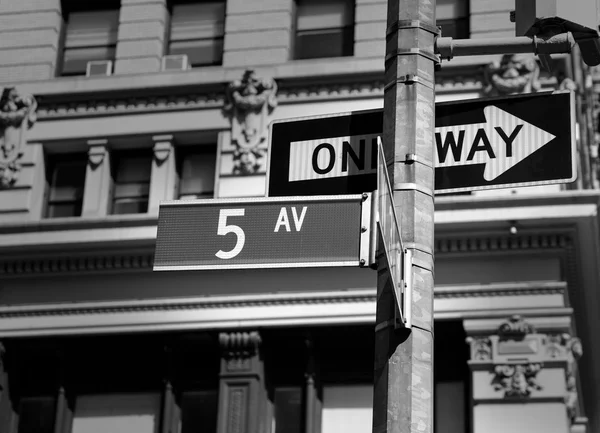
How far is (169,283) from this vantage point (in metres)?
21.5

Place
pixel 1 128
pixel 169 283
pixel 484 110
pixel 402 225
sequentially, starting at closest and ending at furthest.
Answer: pixel 402 225
pixel 484 110
pixel 169 283
pixel 1 128

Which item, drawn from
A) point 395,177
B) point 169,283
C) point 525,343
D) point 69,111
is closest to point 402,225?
point 395,177

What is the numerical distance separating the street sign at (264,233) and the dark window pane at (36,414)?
15.4 metres

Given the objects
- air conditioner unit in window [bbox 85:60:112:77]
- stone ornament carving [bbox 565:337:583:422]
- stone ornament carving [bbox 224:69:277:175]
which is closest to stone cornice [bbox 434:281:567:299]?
stone ornament carving [bbox 565:337:583:422]

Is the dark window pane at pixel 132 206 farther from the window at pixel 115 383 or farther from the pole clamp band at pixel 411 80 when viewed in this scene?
the pole clamp band at pixel 411 80

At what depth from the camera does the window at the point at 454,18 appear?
2225 cm

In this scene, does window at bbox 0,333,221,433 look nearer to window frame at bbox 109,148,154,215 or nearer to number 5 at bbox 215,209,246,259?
window frame at bbox 109,148,154,215

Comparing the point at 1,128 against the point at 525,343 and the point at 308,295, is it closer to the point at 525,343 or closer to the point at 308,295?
the point at 308,295

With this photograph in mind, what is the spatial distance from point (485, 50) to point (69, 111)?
16394 millimetres

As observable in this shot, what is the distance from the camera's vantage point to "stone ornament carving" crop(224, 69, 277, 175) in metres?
21.9

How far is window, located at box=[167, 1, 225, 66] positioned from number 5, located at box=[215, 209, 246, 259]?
52.3ft

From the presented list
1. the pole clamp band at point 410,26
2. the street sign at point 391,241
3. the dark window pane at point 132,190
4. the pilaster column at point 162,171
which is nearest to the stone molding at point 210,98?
the pilaster column at point 162,171

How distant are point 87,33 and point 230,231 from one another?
17.3m

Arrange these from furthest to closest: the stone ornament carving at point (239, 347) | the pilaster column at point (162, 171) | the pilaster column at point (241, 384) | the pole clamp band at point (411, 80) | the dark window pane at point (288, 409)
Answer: the pilaster column at point (162, 171) < the dark window pane at point (288, 409) < the stone ornament carving at point (239, 347) < the pilaster column at point (241, 384) < the pole clamp band at point (411, 80)
